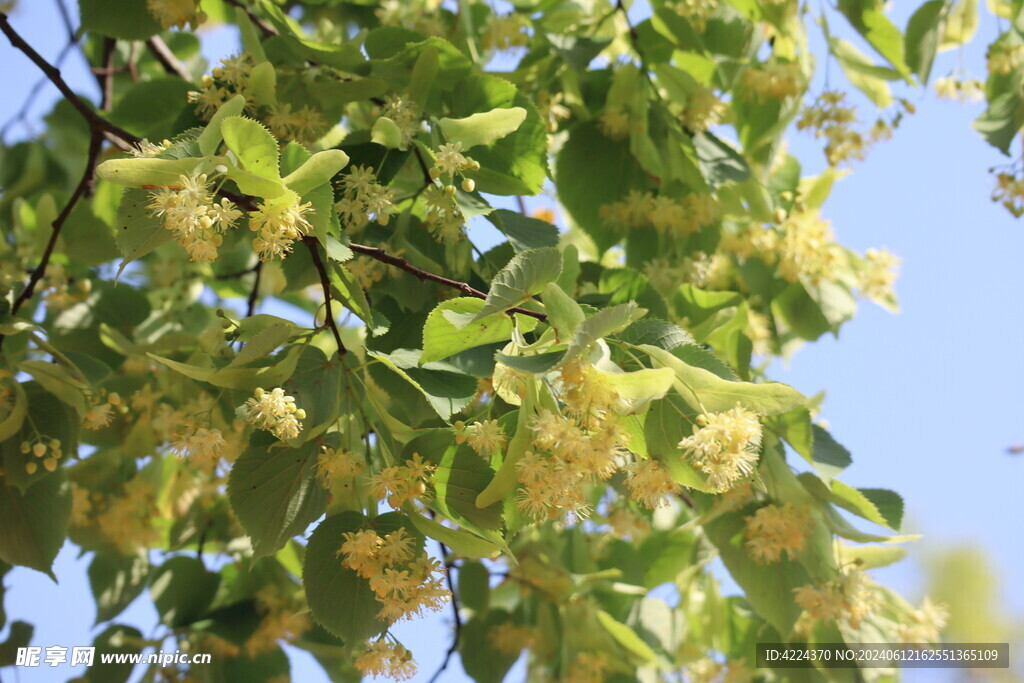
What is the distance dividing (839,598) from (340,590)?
31.6 inches

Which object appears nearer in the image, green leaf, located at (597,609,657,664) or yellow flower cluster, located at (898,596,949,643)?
yellow flower cluster, located at (898,596,949,643)

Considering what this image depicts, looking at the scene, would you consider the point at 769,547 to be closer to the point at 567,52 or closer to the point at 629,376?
the point at 629,376

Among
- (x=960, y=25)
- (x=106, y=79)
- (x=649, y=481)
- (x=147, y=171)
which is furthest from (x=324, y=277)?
(x=960, y=25)

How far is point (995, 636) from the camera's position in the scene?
805cm

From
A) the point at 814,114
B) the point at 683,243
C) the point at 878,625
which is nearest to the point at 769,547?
the point at 878,625

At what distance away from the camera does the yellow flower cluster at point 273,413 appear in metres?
1.04

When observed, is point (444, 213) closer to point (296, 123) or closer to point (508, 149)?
point (508, 149)

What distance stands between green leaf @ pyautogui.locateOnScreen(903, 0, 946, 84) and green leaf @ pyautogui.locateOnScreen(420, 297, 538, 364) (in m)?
1.24

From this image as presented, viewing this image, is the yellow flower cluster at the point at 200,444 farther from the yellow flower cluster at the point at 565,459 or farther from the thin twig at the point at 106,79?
the thin twig at the point at 106,79

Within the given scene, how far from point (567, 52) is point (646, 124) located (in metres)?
0.21

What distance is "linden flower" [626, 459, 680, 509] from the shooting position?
959 mm

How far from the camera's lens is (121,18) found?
1592mm

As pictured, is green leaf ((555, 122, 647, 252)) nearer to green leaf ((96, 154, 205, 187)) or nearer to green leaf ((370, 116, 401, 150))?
green leaf ((370, 116, 401, 150))

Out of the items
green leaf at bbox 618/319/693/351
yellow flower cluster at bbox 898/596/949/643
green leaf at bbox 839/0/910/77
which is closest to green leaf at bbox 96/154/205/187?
green leaf at bbox 618/319/693/351
